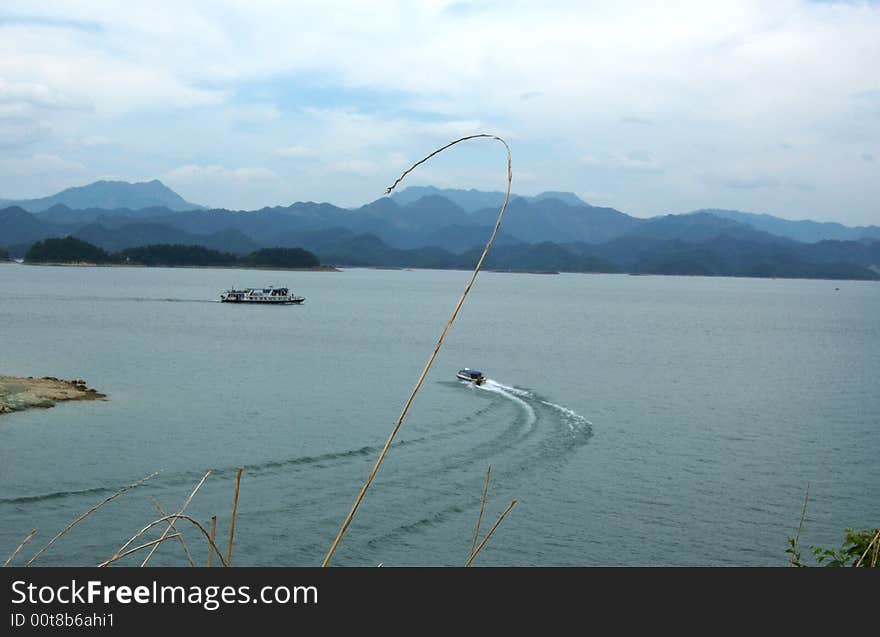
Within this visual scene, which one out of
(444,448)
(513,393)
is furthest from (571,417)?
(444,448)

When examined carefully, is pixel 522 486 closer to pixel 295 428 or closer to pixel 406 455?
pixel 406 455

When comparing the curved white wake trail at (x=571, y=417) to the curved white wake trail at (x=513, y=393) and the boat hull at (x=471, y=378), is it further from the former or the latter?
the boat hull at (x=471, y=378)

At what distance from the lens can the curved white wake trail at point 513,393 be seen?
35.0 metres

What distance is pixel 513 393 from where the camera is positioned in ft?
134

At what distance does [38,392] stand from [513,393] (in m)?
22.4

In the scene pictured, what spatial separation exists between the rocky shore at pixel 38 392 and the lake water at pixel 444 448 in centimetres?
115

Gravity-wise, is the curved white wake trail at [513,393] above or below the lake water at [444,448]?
above

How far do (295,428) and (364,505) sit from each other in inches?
394

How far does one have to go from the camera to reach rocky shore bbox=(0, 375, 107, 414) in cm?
3234

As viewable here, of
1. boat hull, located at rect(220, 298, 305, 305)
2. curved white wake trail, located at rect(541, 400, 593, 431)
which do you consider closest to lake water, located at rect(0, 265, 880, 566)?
curved white wake trail, located at rect(541, 400, 593, 431)

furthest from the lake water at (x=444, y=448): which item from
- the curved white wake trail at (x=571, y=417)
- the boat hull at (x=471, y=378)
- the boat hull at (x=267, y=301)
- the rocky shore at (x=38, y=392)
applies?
the boat hull at (x=267, y=301)

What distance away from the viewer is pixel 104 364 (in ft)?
157

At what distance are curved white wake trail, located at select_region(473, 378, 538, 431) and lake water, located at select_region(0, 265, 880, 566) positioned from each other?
1.03 ft

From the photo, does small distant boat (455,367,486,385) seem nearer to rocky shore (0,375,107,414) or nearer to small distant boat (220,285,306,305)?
rocky shore (0,375,107,414)
